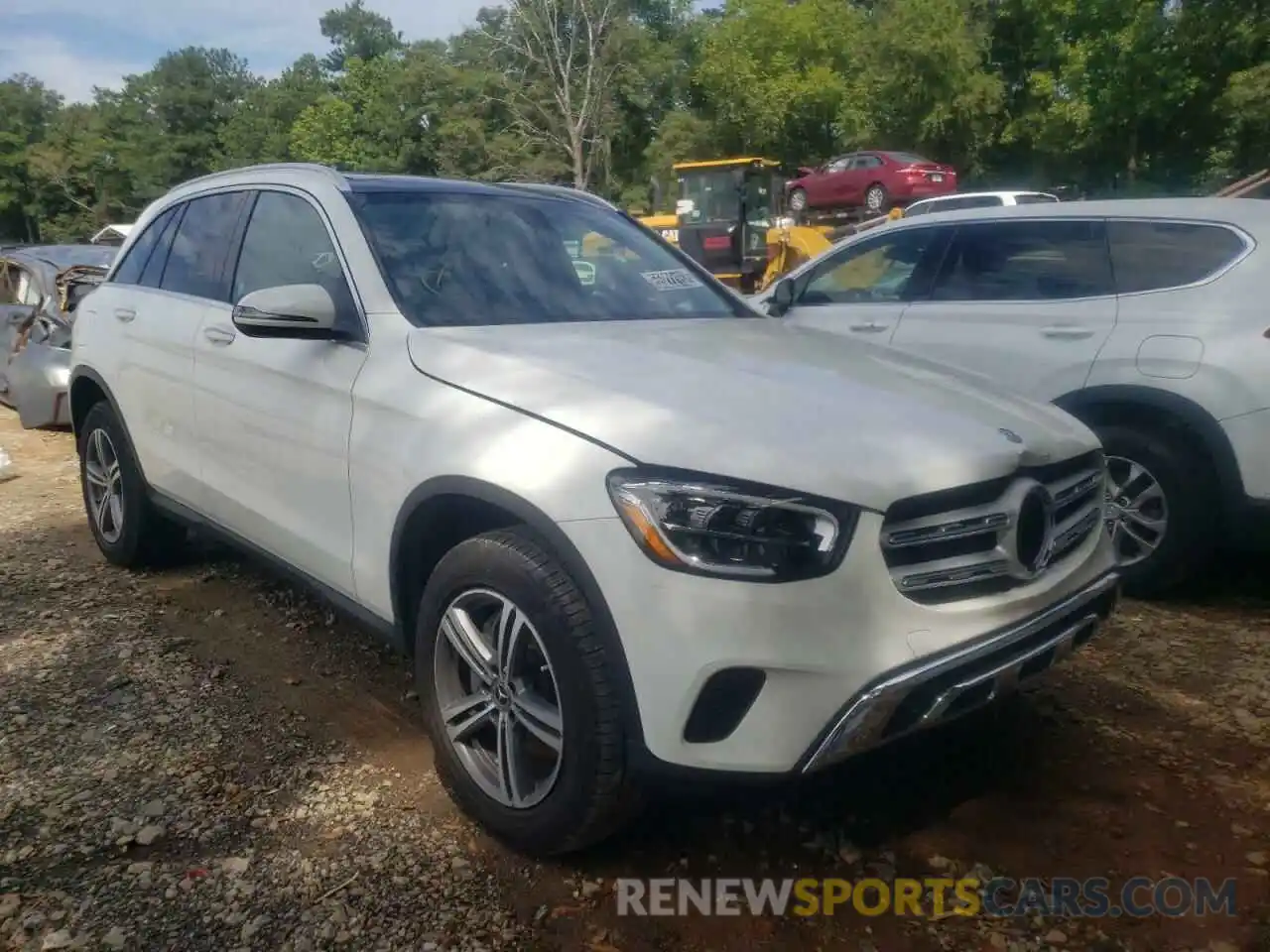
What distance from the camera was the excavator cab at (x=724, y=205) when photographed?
1683 cm

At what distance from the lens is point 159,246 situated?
15.6 ft

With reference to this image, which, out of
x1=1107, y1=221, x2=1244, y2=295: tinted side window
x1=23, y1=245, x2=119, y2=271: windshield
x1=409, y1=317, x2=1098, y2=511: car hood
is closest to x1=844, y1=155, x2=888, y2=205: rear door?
x1=23, y1=245, x2=119, y2=271: windshield

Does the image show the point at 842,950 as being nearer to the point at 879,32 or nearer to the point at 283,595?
the point at 283,595

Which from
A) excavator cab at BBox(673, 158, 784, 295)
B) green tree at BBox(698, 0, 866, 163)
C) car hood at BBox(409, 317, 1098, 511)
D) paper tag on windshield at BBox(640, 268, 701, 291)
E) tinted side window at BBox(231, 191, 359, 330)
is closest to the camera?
car hood at BBox(409, 317, 1098, 511)

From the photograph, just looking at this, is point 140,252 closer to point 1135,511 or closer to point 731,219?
point 1135,511

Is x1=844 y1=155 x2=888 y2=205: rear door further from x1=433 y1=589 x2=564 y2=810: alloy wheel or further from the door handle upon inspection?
x1=433 y1=589 x2=564 y2=810: alloy wheel

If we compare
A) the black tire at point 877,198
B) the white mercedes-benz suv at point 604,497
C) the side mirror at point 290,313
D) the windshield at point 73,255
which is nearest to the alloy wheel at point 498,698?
the white mercedes-benz suv at point 604,497

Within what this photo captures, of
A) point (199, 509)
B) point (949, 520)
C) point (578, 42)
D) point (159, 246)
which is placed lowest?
point (199, 509)

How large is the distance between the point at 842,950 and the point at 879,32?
3807cm

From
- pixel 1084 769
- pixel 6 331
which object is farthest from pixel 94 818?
pixel 6 331

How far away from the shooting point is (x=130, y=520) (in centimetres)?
482

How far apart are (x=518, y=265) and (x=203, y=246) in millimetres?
1615

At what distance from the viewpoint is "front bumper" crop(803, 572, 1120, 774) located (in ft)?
7.28

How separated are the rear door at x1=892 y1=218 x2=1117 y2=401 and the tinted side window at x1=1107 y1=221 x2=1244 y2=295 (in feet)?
0.23
